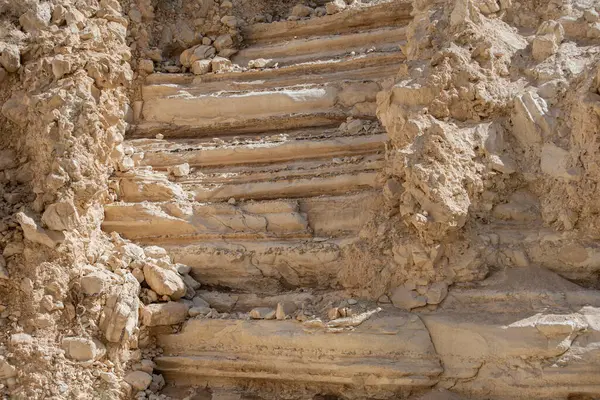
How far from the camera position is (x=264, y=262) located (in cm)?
484

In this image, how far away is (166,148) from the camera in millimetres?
5555

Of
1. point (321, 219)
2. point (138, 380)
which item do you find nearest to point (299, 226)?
point (321, 219)

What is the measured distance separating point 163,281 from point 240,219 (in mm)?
731

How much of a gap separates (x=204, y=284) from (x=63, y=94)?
5.54ft

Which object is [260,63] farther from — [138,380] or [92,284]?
[138,380]

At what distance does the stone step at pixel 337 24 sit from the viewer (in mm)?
5586

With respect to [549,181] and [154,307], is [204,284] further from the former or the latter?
[549,181]

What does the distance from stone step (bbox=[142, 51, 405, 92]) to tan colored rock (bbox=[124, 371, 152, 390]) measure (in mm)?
2445

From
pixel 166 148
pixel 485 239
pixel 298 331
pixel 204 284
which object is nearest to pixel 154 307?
pixel 204 284

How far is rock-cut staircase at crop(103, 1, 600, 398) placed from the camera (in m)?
3.98

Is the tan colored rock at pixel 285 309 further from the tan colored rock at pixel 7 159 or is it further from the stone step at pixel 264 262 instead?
the tan colored rock at pixel 7 159

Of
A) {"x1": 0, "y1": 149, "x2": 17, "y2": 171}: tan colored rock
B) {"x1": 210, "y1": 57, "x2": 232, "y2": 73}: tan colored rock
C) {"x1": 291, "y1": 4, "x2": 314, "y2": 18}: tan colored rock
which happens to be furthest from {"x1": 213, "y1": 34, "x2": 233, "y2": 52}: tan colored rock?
{"x1": 0, "y1": 149, "x2": 17, "y2": 171}: tan colored rock

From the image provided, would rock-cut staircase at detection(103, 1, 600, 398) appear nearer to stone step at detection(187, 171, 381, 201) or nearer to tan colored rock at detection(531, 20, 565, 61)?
stone step at detection(187, 171, 381, 201)

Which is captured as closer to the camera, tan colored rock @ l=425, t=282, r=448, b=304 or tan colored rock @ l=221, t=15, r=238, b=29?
tan colored rock @ l=425, t=282, r=448, b=304
